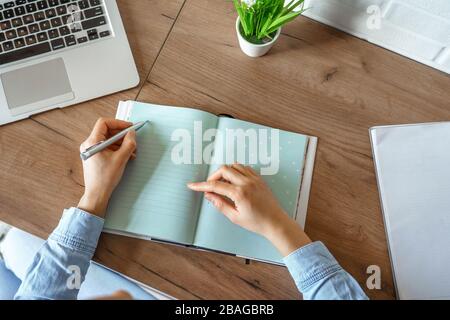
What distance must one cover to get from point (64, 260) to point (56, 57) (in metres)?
0.36

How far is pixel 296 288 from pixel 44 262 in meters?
0.41

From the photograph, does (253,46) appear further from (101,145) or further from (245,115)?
(101,145)

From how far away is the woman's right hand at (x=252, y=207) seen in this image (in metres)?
0.55

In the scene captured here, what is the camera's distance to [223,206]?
0.56m

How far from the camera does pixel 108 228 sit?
1.89 feet

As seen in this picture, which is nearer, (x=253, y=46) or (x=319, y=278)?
(x=319, y=278)

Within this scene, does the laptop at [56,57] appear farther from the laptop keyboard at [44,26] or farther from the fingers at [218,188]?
the fingers at [218,188]

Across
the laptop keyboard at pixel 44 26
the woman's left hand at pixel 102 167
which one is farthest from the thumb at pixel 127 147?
the laptop keyboard at pixel 44 26

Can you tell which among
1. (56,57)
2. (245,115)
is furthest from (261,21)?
(56,57)

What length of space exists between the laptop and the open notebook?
0.07 meters

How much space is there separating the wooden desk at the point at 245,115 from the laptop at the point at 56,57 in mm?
25

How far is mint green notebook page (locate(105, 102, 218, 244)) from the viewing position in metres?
0.57

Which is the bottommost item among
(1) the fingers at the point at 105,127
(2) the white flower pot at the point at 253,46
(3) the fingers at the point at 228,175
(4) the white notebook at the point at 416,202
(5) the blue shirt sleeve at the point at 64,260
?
(5) the blue shirt sleeve at the point at 64,260

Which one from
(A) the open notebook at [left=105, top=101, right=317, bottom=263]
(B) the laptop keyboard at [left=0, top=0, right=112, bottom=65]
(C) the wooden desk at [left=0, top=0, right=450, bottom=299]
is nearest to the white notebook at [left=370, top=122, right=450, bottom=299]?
(C) the wooden desk at [left=0, top=0, right=450, bottom=299]
